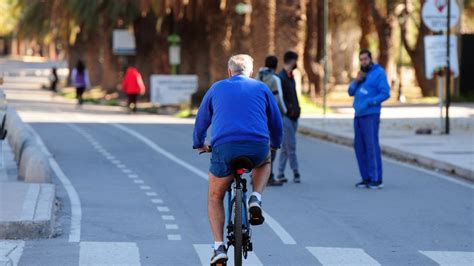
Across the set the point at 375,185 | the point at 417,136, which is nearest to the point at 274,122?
the point at 375,185

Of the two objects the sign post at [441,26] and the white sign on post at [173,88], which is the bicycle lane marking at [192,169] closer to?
the sign post at [441,26]

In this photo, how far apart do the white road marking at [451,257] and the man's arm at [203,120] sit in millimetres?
2568

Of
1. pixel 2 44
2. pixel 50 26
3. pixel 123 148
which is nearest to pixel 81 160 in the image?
pixel 123 148

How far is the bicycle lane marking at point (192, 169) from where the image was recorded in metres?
12.8

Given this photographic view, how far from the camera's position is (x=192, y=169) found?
20562 mm

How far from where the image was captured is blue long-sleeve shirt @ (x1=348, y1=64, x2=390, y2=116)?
17625mm

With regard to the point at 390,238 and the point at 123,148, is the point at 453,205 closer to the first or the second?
the point at 390,238

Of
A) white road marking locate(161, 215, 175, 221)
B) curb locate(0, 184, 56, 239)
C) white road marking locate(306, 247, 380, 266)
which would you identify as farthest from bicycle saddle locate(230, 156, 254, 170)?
white road marking locate(161, 215, 175, 221)

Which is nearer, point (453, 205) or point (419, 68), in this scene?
point (453, 205)

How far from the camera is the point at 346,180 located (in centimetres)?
1919

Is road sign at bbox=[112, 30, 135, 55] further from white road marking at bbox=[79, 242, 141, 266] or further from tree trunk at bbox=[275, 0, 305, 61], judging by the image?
white road marking at bbox=[79, 242, 141, 266]

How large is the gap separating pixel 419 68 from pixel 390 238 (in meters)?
37.3

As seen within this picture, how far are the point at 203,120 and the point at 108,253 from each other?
6.55 feet

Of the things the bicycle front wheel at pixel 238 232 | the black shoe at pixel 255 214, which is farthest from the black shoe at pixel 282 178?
the bicycle front wheel at pixel 238 232
